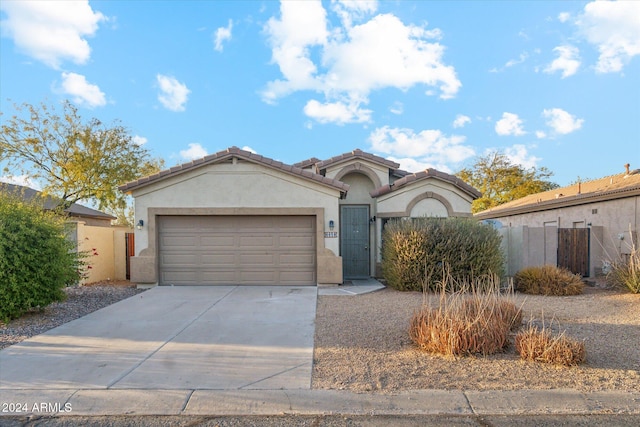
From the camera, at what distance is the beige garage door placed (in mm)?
12344

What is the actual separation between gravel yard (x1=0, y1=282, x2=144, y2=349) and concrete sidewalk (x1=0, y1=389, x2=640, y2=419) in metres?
2.90

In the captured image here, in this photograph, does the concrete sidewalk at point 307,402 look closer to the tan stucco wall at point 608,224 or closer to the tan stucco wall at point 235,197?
the tan stucco wall at point 235,197

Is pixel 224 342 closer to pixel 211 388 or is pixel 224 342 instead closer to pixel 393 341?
pixel 211 388

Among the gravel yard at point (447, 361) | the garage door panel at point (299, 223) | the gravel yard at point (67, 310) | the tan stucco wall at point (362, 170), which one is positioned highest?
the tan stucco wall at point (362, 170)

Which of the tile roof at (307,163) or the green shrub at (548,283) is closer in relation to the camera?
the green shrub at (548,283)

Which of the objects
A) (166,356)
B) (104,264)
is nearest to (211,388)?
(166,356)

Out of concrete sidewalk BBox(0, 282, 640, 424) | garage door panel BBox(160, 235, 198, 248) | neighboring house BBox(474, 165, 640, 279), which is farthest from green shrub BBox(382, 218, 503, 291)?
garage door panel BBox(160, 235, 198, 248)

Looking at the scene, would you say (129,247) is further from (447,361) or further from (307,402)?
(447,361)

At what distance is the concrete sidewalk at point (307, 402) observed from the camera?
411 centimetres

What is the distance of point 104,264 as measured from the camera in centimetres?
1397

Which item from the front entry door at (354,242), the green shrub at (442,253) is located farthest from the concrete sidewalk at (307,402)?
the front entry door at (354,242)

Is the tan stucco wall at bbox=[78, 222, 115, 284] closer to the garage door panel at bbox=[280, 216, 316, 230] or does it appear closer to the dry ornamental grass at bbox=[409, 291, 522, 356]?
the garage door panel at bbox=[280, 216, 316, 230]

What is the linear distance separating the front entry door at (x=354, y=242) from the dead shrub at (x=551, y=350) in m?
9.12

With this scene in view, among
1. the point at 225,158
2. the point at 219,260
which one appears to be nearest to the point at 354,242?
the point at 219,260
